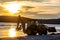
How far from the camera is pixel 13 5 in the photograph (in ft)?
57.9

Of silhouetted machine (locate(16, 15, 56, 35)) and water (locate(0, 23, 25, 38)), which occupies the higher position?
silhouetted machine (locate(16, 15, 56, 35))

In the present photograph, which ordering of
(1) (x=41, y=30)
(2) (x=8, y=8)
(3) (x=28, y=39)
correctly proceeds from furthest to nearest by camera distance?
1. (2) (x=8, y=8)
2. (1) (x=41, y=30)
3. (3) (x=28, y=39)

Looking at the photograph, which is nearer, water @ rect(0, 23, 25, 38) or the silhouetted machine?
the silhouetted machine

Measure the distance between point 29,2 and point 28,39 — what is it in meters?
11.8

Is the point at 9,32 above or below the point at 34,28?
below

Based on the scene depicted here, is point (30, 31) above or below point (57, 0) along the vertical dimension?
below

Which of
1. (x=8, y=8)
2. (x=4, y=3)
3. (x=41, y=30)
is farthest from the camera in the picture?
(x=4, y=3)

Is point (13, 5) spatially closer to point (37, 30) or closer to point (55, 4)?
point (55, 4)

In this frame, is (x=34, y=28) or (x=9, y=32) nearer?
(x=34, y=28)

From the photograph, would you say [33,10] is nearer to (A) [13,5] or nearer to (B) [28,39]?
(A) [13,5]

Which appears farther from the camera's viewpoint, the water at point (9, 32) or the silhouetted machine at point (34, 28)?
the water at point (9, 32)

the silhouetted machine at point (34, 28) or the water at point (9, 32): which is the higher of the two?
the silhouetted machine at point (34, 28)

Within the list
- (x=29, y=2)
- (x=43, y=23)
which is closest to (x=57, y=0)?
(x=29, y=2)

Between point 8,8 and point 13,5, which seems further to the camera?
point 13,5
